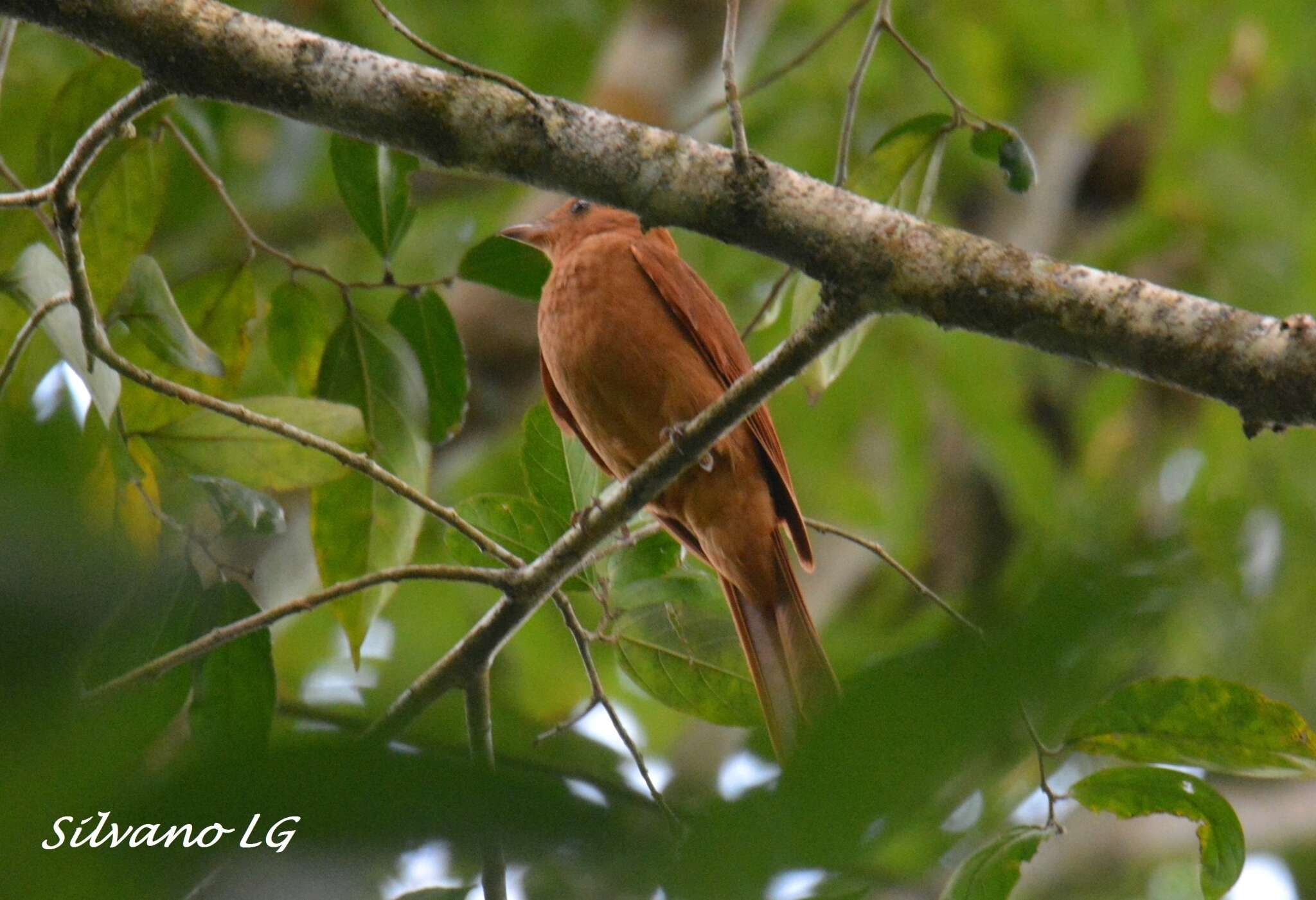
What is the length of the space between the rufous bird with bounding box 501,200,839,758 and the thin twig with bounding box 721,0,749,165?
93cm

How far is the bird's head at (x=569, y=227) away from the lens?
148 inches

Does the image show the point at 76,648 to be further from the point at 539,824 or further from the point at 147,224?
the point at 147,224

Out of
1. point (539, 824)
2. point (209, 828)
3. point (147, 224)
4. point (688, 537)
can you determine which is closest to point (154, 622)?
point (209, 828)

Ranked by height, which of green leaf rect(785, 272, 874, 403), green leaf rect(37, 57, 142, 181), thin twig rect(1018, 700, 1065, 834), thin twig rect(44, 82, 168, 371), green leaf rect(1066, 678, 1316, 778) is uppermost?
green leaf rect(37, 57, 142, 181)

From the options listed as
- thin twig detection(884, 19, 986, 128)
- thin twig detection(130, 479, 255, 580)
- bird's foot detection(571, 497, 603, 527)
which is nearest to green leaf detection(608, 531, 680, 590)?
bird's foot detection(571, 497, 603, 527)

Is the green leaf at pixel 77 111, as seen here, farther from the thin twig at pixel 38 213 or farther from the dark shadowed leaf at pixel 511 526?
the dark shadowed leaf at pixel 511 526

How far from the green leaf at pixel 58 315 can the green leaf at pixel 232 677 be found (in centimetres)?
35

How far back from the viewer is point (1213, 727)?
5.92 ft

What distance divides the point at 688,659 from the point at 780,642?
1.73 feet

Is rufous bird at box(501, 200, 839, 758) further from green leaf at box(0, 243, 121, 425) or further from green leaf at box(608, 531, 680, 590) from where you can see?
green leaf at box(0, 243, 121, 425)

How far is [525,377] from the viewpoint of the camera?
4.52m

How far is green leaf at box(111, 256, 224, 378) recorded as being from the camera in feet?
7.25

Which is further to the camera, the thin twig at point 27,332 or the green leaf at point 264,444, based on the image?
the green leaf at point 264,444

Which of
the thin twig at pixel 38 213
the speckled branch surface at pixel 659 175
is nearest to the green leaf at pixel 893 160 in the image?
the speckled branch surface at pixel 659 175
